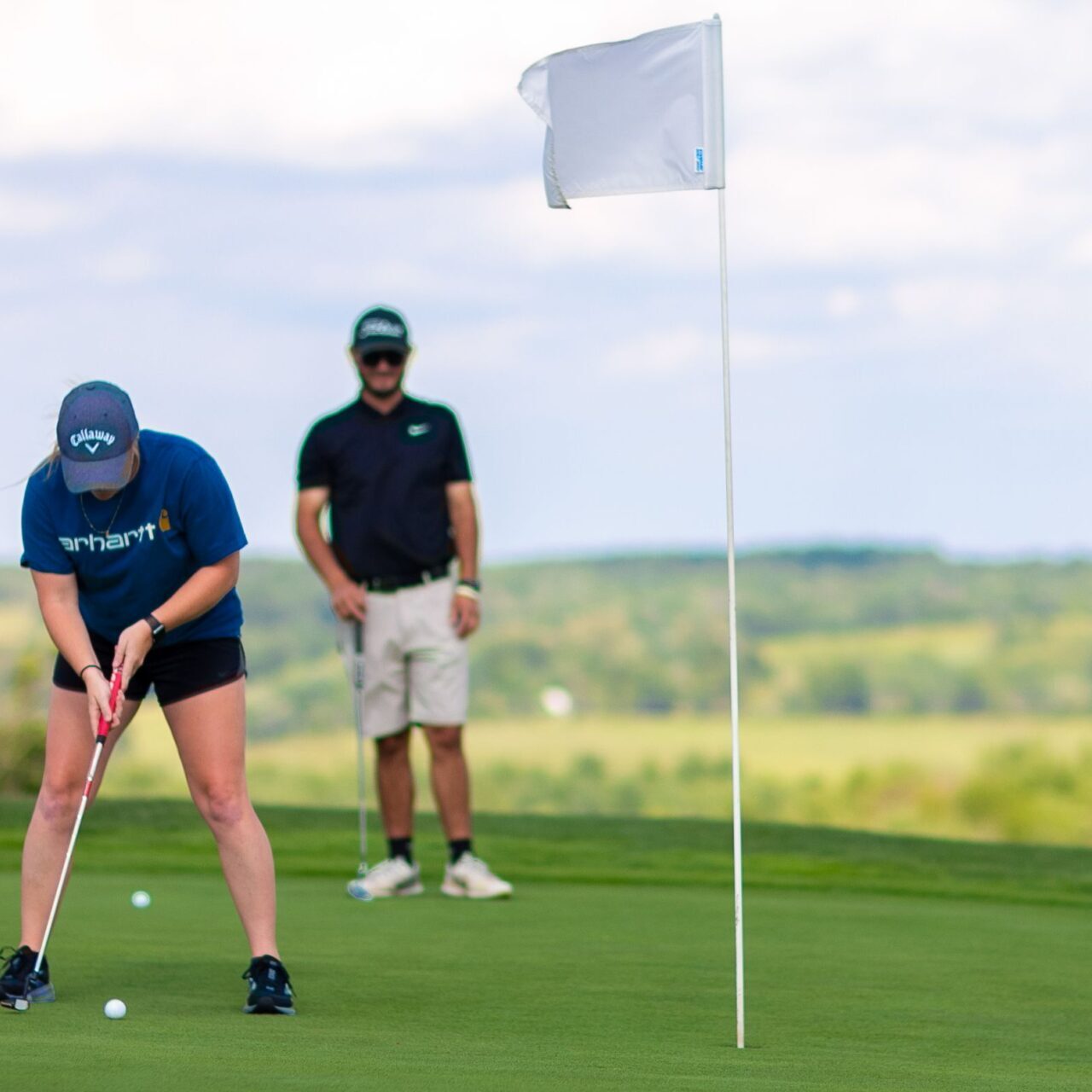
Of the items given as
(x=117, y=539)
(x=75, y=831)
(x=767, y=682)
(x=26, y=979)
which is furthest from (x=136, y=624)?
(x=767, y=682)

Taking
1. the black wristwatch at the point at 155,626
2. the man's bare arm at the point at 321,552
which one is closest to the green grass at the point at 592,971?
the black wristwatch at the point at 155,626

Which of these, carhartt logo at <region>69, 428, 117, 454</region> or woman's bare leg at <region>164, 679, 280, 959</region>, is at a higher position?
carhartt logo at <region>69, 428, 117, 454</region>

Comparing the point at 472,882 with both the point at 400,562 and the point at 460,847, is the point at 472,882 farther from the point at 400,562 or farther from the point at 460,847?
the point at 400,562

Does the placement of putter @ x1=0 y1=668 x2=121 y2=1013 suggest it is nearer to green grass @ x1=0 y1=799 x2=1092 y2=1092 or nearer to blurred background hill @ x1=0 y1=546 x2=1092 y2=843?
green grass @ x1=0 y1=799 x2=1092 y2=1092

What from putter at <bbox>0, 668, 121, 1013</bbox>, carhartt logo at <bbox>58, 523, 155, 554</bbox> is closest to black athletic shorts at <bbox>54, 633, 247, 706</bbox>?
putter at <bbox>0, 668, 121, 1013</bbox>

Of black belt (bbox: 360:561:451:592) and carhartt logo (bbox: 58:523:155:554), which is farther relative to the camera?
black belt (bbox: 360:561:451:592)

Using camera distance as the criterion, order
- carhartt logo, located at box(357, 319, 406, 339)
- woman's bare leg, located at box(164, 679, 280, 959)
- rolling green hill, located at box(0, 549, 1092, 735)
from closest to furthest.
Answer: woman's bare leg, located at box(164, 679, 280, 959) < carhartt logo, located at box(357, 319, 406, 339) < rolling green hill, located at box(0, 549, 1092, 735)

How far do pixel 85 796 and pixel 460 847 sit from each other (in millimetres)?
3046

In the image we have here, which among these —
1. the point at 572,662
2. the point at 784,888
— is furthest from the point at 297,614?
the point at 784,888

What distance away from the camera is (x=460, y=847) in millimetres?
7816

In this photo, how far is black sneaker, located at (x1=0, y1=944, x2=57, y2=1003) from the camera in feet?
15.6

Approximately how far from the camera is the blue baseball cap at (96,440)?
4668 mm

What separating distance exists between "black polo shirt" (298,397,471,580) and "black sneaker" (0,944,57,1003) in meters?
3.19

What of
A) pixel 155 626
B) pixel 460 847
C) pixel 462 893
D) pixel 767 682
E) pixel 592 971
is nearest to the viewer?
pixel 155 626
